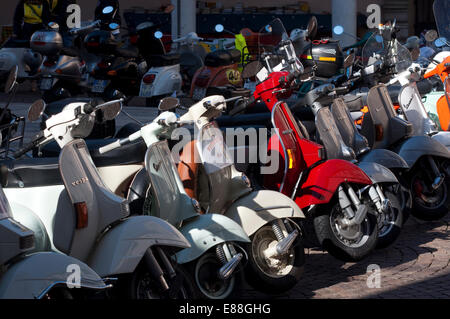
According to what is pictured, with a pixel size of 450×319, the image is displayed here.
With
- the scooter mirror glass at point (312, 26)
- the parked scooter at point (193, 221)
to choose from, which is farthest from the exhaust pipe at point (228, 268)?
the scooter mirror glass at point (312, 26)

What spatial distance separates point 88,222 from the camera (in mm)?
4172

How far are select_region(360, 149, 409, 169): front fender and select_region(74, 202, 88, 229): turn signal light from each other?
286cm

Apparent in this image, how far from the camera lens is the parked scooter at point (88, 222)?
4.14m

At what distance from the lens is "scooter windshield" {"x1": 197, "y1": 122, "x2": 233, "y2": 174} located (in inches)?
201

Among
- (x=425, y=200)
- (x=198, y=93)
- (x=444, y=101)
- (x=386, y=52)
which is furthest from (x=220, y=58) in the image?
(x=425, y=200)

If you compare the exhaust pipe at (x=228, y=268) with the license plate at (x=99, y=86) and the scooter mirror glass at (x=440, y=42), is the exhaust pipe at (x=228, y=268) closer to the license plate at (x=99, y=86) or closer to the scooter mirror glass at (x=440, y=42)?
the scooter mirror glass at (x=440, y=42)

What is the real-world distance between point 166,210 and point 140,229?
51 centimetres

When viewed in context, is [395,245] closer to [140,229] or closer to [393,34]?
[393,34]

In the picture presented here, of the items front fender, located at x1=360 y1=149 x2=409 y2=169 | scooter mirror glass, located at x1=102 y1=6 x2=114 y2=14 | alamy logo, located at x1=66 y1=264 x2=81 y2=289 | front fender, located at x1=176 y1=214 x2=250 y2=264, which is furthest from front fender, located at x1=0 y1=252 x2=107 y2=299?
scooter mirror glass, located at x1=102 y1=6 x2=114 y2=14

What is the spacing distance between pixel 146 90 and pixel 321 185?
7.53m

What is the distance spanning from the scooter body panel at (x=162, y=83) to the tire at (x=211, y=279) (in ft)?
Result: 27.3

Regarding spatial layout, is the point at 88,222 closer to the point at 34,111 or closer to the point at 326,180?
the point at 34,111

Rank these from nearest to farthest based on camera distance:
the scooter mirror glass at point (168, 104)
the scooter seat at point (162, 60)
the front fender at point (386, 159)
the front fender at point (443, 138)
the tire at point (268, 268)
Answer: the scooter mirror glass at point (168, 104) < the tire at point (268, 268) < the front fender at point (386, 159) < the front fender at point (443, 138) < the scooter seat at point (162, 60)

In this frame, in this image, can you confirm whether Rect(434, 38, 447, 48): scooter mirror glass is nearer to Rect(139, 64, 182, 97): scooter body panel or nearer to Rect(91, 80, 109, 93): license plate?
Rect(139, 64, 182, 97): scooter body panel
